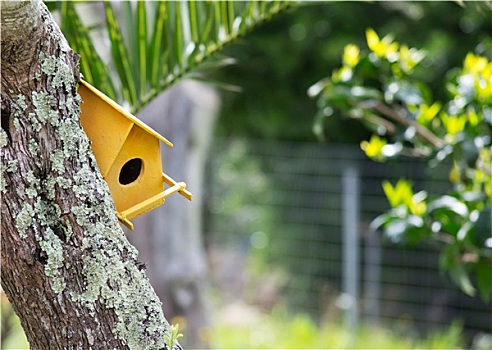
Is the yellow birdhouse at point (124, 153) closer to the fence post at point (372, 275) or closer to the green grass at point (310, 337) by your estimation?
the green grass at point (310, 337)

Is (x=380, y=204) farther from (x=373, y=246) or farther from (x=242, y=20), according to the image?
(x=242, y=20)

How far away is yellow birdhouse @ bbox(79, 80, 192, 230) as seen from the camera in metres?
1.25

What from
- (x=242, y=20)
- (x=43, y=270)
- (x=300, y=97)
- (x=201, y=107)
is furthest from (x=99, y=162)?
(x=300, y=97)

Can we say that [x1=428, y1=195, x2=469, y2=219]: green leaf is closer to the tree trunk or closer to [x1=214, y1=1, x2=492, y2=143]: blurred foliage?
the tree trunk

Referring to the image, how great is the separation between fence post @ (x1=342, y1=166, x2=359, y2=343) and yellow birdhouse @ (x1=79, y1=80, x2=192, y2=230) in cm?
467

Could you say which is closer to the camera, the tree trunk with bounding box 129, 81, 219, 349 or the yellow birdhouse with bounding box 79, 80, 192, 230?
the yellow birdhouse with bounding box 79, 80, 192, 230

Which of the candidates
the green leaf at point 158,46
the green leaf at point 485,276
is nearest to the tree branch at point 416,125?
the green leaf at point 485,276


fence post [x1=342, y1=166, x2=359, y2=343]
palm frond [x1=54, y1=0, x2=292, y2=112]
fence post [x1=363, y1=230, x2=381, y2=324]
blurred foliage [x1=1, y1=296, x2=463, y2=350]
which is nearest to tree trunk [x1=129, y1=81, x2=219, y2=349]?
blurred foliage [x1=1, y1=296, x2=463, y2=350]

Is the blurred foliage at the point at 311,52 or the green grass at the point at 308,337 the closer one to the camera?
the green grass at the point at 308,337

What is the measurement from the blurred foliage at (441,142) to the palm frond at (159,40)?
1.50 feet

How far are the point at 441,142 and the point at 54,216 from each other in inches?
64.2

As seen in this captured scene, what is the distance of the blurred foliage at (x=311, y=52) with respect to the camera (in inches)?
242

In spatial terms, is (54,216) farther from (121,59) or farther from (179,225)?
(179,225)

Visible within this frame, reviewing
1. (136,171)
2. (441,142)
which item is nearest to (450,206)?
(441,142)
